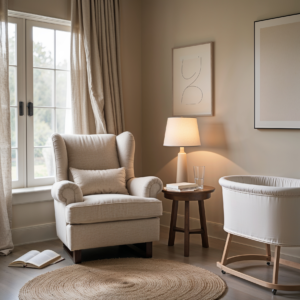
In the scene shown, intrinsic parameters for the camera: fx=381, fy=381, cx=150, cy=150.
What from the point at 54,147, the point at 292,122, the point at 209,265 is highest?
the point at 292,122

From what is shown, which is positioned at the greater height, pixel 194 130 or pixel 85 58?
pixel 85 58

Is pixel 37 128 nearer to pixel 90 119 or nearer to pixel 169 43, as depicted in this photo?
pixel 90 119

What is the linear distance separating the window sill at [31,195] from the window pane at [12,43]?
3.99 ft

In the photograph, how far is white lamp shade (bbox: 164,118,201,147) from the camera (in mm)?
3514

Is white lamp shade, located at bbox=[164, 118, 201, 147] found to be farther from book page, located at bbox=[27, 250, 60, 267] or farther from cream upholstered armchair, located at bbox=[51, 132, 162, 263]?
book page, located at bbox=[27, 250, 60, 267]

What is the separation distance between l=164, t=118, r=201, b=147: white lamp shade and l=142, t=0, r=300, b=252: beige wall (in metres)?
0.29

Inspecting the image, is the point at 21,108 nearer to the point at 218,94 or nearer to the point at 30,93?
the point at 30,93

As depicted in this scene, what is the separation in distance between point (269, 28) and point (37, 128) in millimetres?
2360

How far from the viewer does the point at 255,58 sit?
131 inches

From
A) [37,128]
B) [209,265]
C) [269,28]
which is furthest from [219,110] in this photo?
[37,128]

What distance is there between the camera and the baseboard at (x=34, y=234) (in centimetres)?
355

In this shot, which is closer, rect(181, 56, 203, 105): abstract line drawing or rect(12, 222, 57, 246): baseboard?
rect(12, 222, 57, 246): baseboard

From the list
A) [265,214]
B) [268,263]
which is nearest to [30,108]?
[265,214]

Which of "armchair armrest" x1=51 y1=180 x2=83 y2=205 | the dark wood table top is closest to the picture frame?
the dark wood table top
